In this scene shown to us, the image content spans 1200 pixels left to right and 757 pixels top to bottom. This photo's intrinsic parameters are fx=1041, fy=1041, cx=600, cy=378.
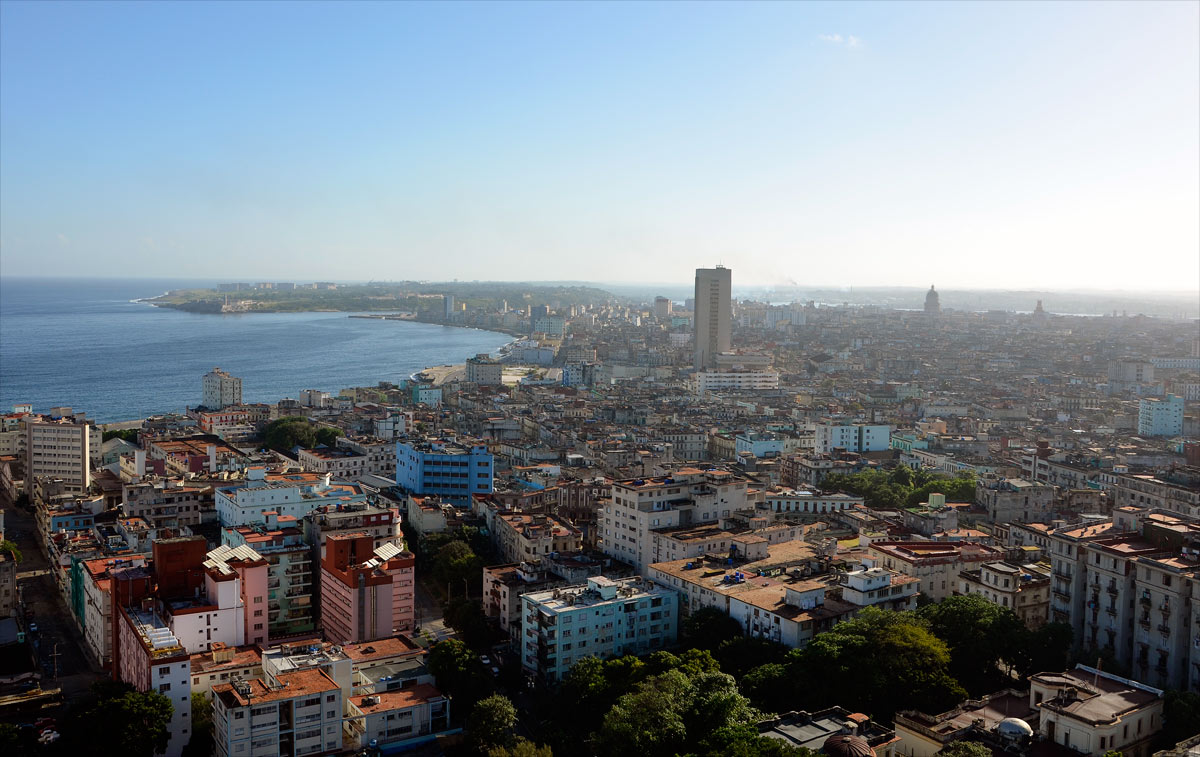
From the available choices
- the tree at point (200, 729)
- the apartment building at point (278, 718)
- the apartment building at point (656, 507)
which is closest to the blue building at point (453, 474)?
the apartment building at point (656, 507)

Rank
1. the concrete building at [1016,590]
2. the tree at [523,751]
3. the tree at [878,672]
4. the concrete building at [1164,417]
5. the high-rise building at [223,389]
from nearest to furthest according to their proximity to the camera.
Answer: the tree at [523,751] → the tree at [878,672] → the concrete building at [1016,590] → the concrete building at [1164,417] → the high-rise building at [223,389]

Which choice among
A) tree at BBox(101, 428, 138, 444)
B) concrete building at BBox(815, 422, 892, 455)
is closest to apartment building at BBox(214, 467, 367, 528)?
tree at BBox(101, 428, 138, 444)

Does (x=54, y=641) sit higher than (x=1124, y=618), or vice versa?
(x=1124, y=618)

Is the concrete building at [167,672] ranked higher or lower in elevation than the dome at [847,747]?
lower

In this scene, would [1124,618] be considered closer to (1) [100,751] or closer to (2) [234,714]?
(2) [234,714]

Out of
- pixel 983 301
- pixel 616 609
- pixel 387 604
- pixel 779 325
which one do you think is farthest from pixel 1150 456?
pixel 983 301

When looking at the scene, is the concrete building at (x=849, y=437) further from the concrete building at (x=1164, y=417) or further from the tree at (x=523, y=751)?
the tree at (x=523, y=751)
